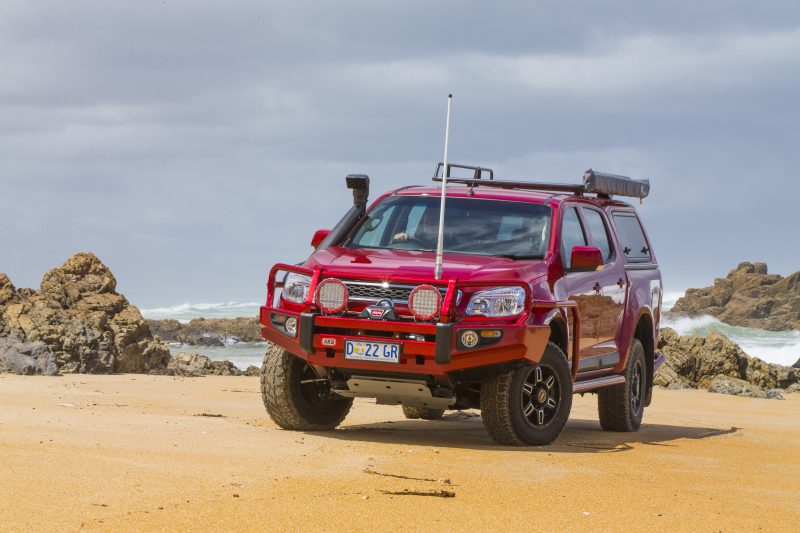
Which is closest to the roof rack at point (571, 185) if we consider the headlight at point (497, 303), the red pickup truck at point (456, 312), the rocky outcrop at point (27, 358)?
the red pickup truck at point (456, 312)

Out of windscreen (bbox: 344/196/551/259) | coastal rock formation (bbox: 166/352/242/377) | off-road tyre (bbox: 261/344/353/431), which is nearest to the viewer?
off-road tyre (bbox: 261/344/353/431)

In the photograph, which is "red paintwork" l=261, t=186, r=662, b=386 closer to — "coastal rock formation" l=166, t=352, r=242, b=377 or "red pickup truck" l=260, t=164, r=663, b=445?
"red pickup truck" l=260, t=164, r=663, b=445

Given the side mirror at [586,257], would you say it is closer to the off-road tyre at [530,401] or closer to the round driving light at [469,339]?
the off-road tyre at [530,401]

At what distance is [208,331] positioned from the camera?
44844mm

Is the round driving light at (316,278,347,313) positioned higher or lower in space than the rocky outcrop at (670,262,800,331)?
lower

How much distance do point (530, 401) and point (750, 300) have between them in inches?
2266

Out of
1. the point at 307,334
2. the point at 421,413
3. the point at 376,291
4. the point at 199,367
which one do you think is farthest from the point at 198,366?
the point at 376,291

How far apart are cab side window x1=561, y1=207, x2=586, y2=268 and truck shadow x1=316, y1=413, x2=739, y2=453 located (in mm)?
1452

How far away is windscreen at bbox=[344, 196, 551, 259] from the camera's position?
376 inches

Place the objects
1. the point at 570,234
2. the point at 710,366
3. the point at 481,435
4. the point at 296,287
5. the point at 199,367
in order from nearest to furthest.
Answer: the point at 296,287 < the point at 481,435 < the point at 570,234 < the point at 199,367 < the point at 710,366

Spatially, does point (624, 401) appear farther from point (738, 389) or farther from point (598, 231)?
point (738, 389)

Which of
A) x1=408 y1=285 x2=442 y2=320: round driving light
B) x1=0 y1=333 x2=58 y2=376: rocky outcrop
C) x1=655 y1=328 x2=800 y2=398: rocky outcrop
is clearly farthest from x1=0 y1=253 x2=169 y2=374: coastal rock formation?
x1=655 y1=328 x2=800 y2=398: rocky outcrop

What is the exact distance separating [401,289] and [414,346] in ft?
1.42

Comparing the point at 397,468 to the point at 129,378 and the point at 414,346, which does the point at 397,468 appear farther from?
the point at 129,378
